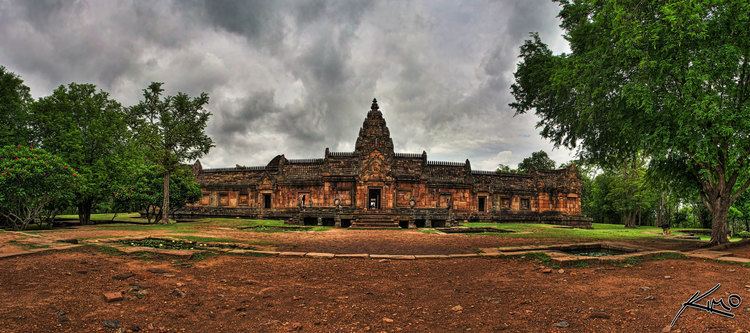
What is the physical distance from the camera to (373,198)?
117 ft

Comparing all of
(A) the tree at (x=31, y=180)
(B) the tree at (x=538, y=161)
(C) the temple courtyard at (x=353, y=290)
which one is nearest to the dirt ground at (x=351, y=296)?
(C) the temple courtyard at (x=353, y=290)

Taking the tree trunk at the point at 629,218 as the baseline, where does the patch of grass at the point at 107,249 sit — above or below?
above

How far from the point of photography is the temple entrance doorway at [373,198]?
33.6 m

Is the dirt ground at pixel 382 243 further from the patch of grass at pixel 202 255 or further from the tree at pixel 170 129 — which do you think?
the tree at pixel 170 129

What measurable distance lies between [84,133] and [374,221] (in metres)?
19.2

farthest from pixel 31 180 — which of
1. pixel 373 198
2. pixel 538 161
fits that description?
pixel 538 161

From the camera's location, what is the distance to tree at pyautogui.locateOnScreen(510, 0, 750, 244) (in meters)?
9.79

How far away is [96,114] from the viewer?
2231 cm

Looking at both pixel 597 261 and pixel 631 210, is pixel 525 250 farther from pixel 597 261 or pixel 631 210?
pixel 631 210

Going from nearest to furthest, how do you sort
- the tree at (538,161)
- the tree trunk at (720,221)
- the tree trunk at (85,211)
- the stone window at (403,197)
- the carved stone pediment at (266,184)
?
1. the tree trunk at (720,221)
2. the tree trunk at (85,211)
3. the stone window at (403,197)
4. the carved stone pediment at (266,184)
5. the tree at (538,161)

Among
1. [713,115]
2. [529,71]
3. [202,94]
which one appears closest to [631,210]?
[529,71]

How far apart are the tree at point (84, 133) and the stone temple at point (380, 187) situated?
1474 centimetres

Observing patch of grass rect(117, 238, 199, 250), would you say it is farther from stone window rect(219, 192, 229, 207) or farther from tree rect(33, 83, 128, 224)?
stone window rect(219, 192, 229, 207)

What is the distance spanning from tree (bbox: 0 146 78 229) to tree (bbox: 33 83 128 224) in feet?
4.67
